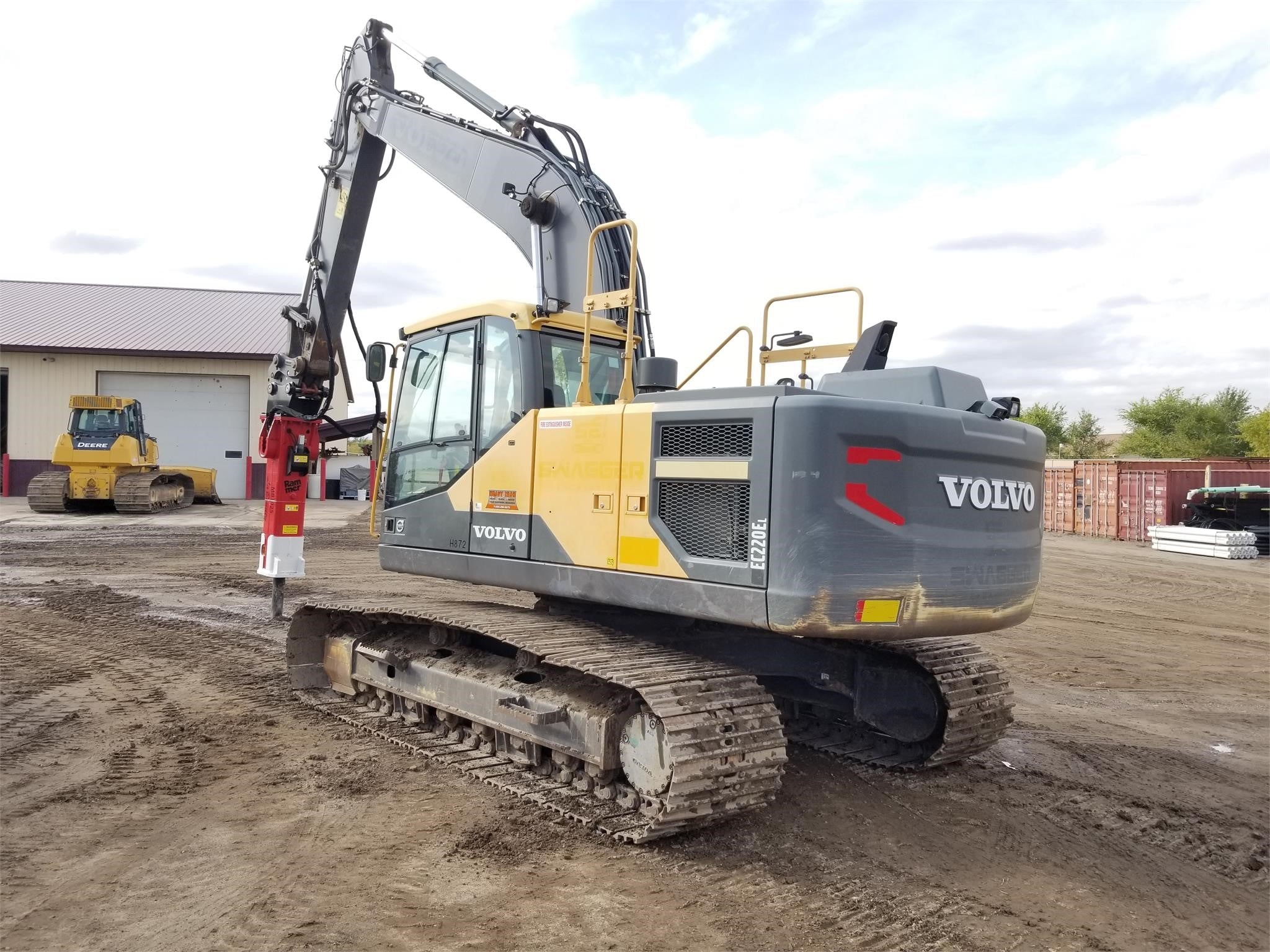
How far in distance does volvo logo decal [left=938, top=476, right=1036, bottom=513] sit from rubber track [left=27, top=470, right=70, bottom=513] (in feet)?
76.9

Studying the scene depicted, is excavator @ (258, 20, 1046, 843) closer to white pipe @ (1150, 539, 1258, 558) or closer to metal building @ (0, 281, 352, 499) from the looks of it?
white pipe @ (1150, 539, 1258, 558)

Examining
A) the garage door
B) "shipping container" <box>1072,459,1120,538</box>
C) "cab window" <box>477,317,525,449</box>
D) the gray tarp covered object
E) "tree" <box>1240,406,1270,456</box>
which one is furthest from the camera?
"tree" <box>1240,406,1270,456</box>

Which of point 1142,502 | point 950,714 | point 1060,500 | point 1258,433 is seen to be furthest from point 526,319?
point 1258,433

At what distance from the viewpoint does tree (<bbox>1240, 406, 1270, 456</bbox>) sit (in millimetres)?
56344

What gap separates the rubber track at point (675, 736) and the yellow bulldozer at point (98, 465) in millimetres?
20623

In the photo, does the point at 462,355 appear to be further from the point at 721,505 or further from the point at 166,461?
the point at 166,461

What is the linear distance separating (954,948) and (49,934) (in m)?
3.36

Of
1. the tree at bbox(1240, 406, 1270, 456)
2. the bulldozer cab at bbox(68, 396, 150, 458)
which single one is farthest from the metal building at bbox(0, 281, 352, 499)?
the tree at bbox(1240, 406, 1270, 456)

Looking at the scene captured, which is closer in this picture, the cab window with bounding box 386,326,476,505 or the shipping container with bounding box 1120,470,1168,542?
the cab window with bounding box 386,326,476,505

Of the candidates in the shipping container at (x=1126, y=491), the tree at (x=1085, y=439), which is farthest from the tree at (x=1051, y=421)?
the shipping container at (x=1126, y=491)

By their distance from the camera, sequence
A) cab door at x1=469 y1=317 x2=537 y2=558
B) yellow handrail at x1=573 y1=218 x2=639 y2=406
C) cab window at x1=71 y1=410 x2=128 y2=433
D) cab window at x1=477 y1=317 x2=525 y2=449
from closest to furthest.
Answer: yellow handrail at x1=573 y1=218 x2=639 y2=406 < cab door at x1=469 y1=317 x2=537 y2=558 < cab window at x1=477 y1=317 x2=525 y2=449 < cab window at x1=71 y1=410 x2=128 y2=433

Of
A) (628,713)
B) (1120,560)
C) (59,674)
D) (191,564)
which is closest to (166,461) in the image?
(191,564)

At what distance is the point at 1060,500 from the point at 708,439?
2665 cm

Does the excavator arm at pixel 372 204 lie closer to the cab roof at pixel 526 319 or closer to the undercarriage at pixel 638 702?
the cab roof at pixel 526 319
